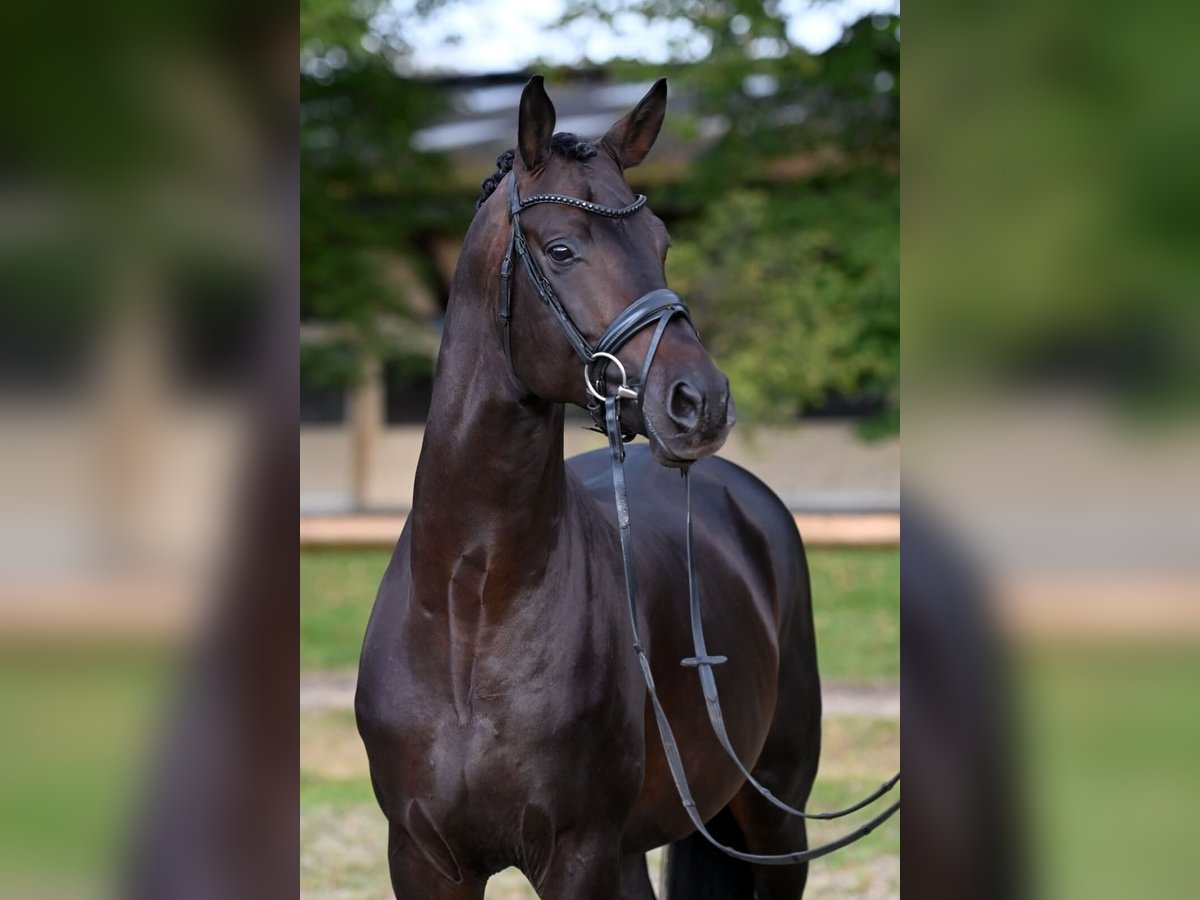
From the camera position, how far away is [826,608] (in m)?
11.2

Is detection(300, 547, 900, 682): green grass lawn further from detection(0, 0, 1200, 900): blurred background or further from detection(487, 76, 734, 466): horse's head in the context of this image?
Answer: detection(0, 0, 1200, 900): blurred background

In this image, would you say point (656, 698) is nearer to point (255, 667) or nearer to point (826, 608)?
point (255, 667)

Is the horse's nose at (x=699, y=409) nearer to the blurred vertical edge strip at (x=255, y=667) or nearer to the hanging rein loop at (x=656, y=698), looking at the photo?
the hanging rein loop at (x=656, y=698)

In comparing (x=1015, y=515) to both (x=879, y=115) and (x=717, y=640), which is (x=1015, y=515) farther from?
(x=879, y=115)

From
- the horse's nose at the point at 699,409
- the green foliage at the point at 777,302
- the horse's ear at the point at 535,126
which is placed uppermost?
the green foliage at the point at 777,302

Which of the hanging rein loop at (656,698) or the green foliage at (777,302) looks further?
the green foliage at (777,302)

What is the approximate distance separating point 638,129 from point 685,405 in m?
0.80

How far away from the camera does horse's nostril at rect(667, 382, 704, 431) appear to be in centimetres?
206

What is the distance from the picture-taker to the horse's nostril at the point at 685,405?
206 cm

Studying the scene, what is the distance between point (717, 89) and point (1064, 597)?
8872 millimetres

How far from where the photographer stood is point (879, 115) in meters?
8.39

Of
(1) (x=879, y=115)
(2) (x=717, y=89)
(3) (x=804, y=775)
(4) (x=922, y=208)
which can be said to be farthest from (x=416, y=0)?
(4) (x=922, y=208)

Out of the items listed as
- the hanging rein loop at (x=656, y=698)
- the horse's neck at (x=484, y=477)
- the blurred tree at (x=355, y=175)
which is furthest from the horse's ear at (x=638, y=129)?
the blurred tree at (x=355, y=175)

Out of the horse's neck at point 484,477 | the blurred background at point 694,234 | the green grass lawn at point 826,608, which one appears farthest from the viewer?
the green grass lawn at point 826,608
